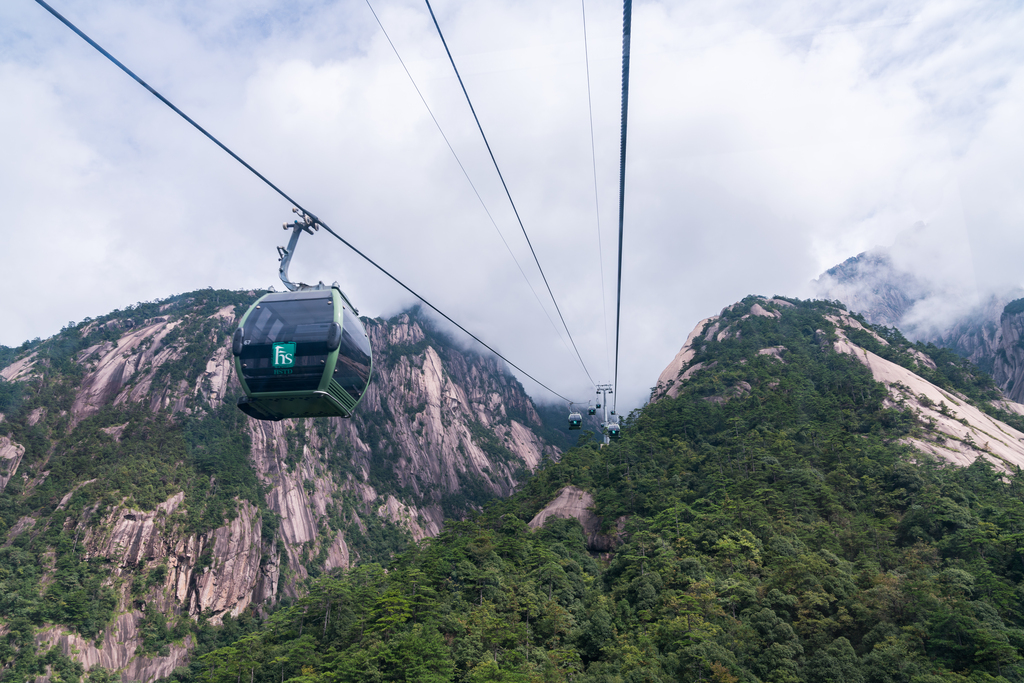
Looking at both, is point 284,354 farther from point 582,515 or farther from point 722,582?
point 582,515

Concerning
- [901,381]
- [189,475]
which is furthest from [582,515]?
[189,475]

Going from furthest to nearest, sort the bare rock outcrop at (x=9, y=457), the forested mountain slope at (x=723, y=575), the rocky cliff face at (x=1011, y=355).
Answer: the rocky cliff face at (x=1011, y=355), the bare rock outcrop at (x=9, y=457), the forested mountain slope at (x=723, y=575)

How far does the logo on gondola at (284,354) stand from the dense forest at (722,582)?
26.7 metres

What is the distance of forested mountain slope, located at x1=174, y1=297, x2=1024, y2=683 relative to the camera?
3117cm

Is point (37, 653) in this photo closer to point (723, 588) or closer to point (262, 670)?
point (262, 670)

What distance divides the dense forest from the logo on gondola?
1050 inches

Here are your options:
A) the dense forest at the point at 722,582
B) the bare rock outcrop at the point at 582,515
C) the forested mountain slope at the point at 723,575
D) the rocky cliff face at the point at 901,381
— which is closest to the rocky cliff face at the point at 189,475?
the dense forest at the point at 722,582

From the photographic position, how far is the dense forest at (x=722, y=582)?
102ft

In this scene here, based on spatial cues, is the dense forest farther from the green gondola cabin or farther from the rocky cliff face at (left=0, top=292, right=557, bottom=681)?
the green gondola cabin

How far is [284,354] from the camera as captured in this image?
38.9 feet

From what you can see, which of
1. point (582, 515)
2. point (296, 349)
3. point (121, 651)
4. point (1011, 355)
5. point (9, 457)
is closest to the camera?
point (296, 349)

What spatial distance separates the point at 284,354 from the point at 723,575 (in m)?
40.8

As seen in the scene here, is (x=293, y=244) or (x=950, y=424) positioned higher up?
(x=950, y=424)

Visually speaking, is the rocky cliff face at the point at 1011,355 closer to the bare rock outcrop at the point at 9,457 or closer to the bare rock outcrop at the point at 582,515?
the bare rock outcrop at the point at 582,515
